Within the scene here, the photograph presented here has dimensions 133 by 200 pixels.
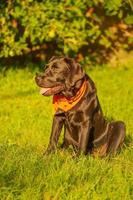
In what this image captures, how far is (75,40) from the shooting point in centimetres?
1112

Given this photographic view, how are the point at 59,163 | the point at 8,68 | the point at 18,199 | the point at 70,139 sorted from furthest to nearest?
the point at 8,68 → the point at 70,139 → the point at 59,163 → the point at 18,199

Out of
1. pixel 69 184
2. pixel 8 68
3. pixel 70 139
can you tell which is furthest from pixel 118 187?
pixel 8 68

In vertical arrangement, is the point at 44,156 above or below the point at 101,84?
below

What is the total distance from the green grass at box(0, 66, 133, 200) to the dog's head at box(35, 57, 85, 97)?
2.15ft

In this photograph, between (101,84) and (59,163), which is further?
(101,84)

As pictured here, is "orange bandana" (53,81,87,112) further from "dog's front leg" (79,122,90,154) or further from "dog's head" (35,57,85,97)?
"dog's front leg" (79,122,90,154)

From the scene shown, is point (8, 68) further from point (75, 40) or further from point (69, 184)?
point (69, 184)

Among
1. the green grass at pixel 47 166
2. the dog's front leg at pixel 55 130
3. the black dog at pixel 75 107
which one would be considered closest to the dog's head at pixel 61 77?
the black dog at pixel 75 107

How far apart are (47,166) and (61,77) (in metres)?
1.01

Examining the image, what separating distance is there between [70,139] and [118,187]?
1.35 meters

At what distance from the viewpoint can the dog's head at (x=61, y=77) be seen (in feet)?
19.9

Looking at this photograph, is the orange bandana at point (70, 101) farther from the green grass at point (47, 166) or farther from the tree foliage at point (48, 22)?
the tree foliage at point (48, 22)

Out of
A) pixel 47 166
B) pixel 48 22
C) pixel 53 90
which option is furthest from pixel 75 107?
pixel 48 22

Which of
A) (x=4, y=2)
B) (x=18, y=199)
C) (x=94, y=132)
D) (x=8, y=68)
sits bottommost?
(x=18, y=199)
